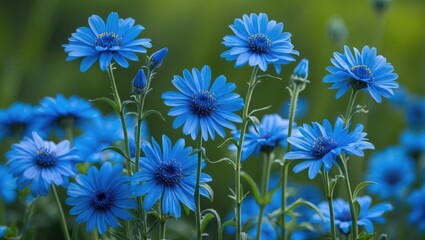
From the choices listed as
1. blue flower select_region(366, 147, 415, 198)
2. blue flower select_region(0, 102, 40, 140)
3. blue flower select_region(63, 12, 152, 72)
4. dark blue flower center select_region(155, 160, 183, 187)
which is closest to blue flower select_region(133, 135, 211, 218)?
dark blue flower center select_region(155, 160, 183, 187)

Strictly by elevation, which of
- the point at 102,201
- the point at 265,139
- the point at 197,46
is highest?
the point at 197,46

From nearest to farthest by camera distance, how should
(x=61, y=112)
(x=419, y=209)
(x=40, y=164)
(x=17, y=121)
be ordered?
(x=40, y=164)
(x=61, y=112)
(x=17, y=121)
(x=419, y=209)

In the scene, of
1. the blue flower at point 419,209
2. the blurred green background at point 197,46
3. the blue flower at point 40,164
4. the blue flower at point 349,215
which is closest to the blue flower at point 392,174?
the blue flower at point 419,209

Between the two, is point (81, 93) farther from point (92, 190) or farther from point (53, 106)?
point (92, 190)

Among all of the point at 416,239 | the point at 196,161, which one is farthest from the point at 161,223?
the point at 416,239

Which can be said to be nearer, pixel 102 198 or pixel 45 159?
pixel 102 198

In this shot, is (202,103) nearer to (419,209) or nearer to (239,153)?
(239,153)

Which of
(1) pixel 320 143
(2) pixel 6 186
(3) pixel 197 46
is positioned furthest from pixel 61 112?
(3) pixel 197 46

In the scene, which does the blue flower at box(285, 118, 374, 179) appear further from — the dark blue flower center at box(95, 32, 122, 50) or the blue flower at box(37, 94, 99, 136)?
the blue flower at box(37, 94, 99, 136)

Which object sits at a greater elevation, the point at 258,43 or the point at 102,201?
the point at 258,43
